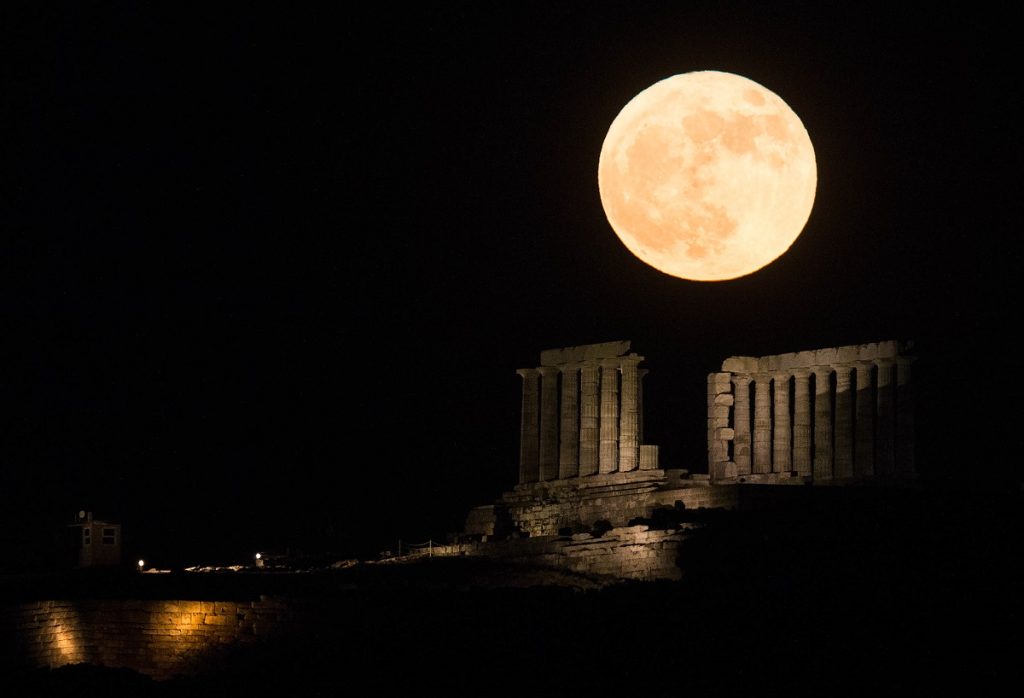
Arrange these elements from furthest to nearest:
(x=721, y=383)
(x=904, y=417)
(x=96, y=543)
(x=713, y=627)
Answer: (x=721, y=383) → (x=904, y=417) → (x=96, y=543) → (x=713, y=627)

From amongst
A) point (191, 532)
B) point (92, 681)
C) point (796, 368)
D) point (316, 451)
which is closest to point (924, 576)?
point (796, 368)

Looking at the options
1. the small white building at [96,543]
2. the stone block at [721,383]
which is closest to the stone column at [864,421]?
the stone block at [721,383]

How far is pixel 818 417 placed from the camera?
55.7 m

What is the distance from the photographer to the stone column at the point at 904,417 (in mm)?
53375

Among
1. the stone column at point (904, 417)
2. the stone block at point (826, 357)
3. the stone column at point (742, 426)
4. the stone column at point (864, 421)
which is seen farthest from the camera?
the stone column at point (742, 426)

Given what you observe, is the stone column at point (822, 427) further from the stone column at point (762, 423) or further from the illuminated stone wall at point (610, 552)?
the illuminated stone wall at point (610, 552)

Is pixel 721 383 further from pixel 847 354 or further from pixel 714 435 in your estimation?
pixel 847 354

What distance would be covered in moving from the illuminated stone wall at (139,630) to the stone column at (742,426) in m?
19.4

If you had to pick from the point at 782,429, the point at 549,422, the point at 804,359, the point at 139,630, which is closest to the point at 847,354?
the point at 804,359

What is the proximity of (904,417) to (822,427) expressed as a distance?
116 inches

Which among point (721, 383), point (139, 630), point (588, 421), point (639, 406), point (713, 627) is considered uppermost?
point (721, 383)

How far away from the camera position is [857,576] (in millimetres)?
41281

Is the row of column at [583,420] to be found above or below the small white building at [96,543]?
above

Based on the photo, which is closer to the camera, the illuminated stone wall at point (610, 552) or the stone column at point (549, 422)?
the illuminated stone wall at point (610, 552)
